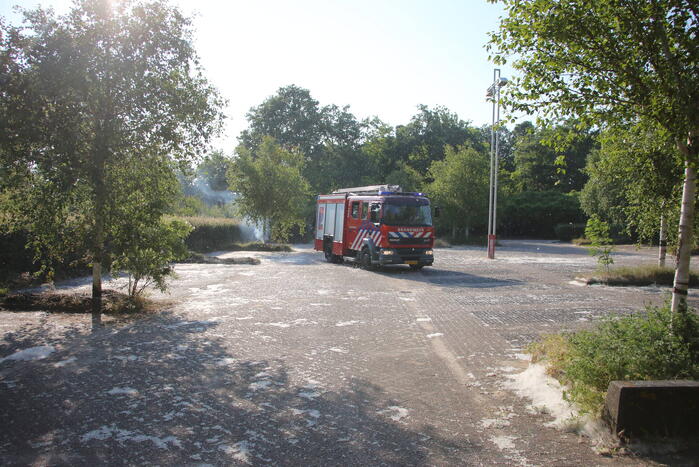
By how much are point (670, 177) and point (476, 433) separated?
443cm

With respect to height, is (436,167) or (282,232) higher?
(436,167)

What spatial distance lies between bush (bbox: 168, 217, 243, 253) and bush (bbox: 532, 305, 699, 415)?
81.2 feet

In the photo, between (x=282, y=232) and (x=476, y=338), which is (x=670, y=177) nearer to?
(x=476, y=338)

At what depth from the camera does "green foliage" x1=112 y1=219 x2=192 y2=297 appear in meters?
10.2

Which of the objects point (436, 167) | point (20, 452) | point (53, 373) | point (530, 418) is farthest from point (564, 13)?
point (436, 167)

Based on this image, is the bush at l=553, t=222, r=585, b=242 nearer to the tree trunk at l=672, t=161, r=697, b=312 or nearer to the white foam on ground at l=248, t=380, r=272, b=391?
the tree trunk at l=672, t=161, r=697, b=312

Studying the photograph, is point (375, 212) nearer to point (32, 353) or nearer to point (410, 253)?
point (410, 253)

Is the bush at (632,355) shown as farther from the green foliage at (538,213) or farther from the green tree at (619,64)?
the green foliage at (538,213)

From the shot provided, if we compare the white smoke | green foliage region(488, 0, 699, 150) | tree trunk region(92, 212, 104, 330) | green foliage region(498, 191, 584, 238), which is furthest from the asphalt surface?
green foliage region(498, 191, 584, 238)

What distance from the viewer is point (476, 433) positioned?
474 centimetres

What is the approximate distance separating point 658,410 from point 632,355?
0.58 m

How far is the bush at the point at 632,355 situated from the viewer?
4.58m

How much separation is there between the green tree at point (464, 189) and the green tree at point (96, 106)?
107ft

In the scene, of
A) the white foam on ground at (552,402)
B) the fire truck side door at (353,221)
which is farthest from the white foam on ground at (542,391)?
the fire truck side door at (353,221)
